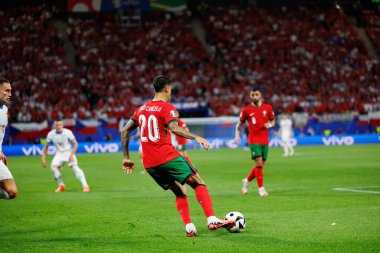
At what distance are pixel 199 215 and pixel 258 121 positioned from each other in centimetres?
467

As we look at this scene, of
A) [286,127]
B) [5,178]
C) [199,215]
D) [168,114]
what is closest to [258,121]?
[199,215]

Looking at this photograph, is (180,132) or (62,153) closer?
(180,132)

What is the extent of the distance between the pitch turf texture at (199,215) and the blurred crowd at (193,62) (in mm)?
24235

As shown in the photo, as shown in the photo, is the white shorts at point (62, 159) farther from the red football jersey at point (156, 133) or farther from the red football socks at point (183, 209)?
the red football jersey at point (156, 133)

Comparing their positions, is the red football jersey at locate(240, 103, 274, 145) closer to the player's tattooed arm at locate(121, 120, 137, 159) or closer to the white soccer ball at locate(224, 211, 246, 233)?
the white soccer ball at locate(224, 211, 246, 233)

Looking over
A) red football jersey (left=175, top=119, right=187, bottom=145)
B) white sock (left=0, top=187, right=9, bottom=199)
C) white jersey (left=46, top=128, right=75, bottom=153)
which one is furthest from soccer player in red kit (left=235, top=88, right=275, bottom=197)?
white sock (left=0, top=187, right=9, bottom=199)

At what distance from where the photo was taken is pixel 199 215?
43.3 ft

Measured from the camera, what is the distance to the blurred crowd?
48500 millimetres

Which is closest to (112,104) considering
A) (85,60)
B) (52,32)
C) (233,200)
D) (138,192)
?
(85,60)

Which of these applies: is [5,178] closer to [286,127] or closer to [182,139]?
[182,139]

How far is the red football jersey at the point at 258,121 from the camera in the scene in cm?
1716

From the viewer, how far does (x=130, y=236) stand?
10602mm

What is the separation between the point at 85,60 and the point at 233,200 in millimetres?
38121

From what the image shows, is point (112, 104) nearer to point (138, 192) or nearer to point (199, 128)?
point (199, 128)
